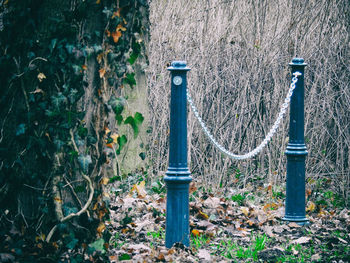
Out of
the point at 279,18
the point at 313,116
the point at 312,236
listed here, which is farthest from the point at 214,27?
the point at 312,236

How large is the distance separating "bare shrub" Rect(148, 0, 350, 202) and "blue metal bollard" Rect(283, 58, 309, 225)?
1254mm

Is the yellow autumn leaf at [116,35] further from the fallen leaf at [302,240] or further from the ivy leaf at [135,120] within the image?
the fallen leaf at [302,240]

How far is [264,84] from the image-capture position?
19.4 feet

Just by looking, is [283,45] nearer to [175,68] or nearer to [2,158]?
[175,68]

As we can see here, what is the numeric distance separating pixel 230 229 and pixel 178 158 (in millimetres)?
1188

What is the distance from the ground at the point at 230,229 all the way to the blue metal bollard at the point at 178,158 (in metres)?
0.19

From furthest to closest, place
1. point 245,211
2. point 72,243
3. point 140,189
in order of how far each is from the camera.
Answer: point 140,189
point 245,211
point 72,243

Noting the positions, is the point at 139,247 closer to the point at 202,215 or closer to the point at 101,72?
the point at 202,215

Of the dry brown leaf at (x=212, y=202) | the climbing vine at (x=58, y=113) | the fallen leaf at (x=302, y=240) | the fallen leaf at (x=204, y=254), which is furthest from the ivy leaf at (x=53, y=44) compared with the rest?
the dry brown leaf at (x=212, y=202)

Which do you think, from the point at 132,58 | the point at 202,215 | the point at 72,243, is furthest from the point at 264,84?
the point at 72,243

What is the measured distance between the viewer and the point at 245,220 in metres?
4.66

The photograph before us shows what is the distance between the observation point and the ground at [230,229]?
3660mm

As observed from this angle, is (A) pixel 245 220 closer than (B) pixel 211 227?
No

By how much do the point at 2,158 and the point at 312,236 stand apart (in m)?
2.45
